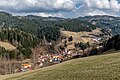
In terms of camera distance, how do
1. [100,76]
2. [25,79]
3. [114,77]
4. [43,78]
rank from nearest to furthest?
[114,77]
[100,76]
[43,78]
[25,79]

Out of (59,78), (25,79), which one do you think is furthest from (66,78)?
(25,79)

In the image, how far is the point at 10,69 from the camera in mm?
187375

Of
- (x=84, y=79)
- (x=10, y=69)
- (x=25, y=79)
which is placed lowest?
(x=10, y=69)

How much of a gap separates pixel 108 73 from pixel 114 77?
2740mm

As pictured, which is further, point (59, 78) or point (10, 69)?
point (10, 69)

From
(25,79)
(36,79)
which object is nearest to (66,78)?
(36,79)

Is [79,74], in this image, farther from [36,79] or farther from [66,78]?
[36,79]

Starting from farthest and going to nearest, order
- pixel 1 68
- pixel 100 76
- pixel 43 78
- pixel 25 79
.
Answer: pixel 1 68
pixel 25 79
pixel 43 78
pixel 100 76

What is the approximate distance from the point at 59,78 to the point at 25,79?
7467 millimetres

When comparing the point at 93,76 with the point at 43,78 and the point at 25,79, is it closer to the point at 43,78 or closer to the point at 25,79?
the point at 43,78

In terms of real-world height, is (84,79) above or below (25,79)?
above

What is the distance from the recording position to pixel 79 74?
116ft

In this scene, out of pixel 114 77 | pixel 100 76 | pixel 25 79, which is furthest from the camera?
pixel 25 79

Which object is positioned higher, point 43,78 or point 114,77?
point 114,77
